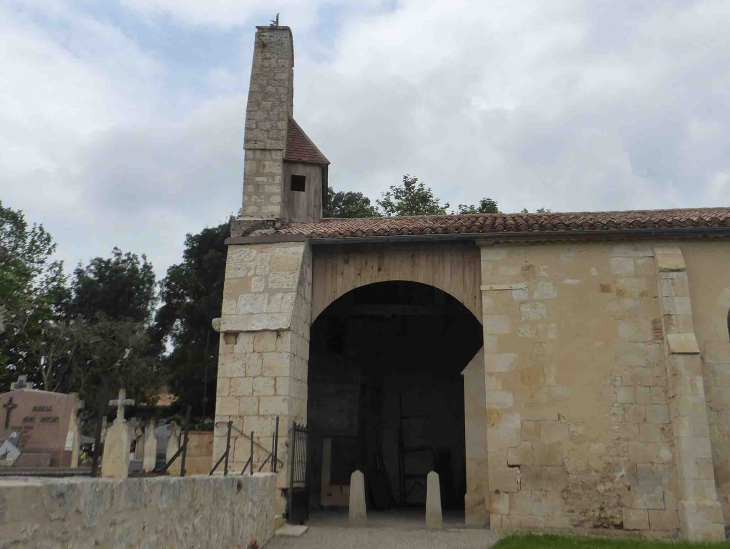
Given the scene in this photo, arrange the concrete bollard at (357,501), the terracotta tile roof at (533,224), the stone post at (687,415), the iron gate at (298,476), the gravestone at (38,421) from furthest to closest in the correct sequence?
1. the terracotta tile roof at (533,224)
2. the concrete bollard at (357,501)
3. the iron gate at (298,476)
4. the stone post at (687,415)
5. the gravestone at (38,421)

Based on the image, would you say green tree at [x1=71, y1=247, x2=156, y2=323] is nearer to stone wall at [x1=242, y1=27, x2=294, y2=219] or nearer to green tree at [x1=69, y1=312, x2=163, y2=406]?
green tree at [x1=69, y1=312, x2=163, y2=406]

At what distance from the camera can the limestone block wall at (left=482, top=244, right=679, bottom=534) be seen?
33.2 feet

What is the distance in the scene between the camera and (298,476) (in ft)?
35.7

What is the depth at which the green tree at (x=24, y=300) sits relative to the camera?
22.5m

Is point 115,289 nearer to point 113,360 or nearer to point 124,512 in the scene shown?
point 113,360

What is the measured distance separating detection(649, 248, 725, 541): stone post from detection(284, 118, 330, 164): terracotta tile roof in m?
7.85

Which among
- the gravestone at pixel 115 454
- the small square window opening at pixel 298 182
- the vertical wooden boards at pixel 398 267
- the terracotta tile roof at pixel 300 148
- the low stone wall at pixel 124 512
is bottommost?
the low stone wall at pixel 124 512

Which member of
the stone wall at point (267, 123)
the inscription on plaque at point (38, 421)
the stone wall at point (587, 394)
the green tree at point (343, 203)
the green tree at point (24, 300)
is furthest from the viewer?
the green tree at point (343, 203)

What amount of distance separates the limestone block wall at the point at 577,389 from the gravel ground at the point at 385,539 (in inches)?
35.5

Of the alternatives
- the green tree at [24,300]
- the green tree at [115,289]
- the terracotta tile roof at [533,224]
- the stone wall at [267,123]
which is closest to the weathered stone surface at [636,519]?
the terracotta tile roof at [533,224]

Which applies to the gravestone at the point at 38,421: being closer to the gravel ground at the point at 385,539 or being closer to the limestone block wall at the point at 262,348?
the limestone block wall at the point at 262,348

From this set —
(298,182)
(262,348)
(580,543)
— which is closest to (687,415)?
(580,543)

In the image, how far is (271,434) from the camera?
1057cm

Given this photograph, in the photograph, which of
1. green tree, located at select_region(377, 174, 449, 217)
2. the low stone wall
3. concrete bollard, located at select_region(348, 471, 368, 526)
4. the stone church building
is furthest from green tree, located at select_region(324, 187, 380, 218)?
→ the low stone wall
